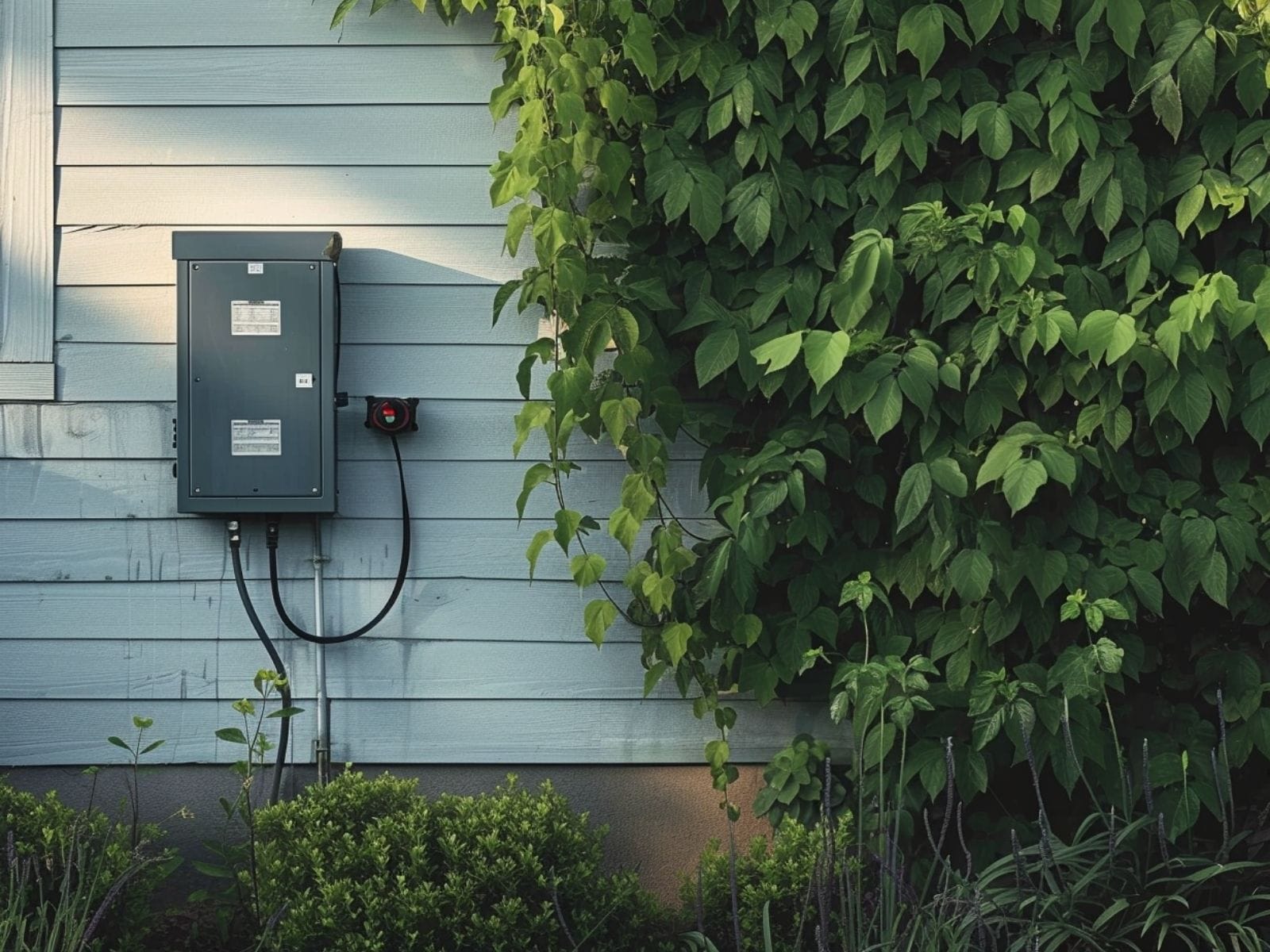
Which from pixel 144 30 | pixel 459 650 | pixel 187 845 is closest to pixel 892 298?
pixel 459 650

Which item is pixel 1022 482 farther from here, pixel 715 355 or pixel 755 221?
pixel 755 221

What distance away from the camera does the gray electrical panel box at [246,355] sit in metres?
3.24

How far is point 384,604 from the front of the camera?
3.42m

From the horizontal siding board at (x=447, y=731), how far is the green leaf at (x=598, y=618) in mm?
289

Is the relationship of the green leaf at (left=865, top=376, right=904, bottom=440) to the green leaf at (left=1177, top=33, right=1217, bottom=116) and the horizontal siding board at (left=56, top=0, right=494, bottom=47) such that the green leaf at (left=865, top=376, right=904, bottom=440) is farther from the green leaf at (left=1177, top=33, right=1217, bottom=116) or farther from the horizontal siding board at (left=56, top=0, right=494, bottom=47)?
the horizontal siding board at (left=56, top=0, right=494, bottom=47)

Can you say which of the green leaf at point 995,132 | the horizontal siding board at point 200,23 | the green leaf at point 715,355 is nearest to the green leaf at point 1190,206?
the green leaf at point 995,132

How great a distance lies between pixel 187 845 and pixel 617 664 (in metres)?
1.23

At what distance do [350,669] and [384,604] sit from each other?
0.20 meters

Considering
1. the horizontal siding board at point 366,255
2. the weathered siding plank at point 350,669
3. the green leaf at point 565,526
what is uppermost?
the horizontal siding board at point 366,255

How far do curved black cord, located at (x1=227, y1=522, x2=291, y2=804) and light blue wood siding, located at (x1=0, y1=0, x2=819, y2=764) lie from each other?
0.17 feet

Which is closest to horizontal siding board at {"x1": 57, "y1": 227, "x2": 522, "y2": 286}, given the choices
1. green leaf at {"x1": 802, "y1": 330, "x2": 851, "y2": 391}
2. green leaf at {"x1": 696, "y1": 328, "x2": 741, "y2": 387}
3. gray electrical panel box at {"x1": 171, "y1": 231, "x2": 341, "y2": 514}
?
gray electrical panel box at {"x1": 171, "y1": 231, "x2": 341, "y2": 514}

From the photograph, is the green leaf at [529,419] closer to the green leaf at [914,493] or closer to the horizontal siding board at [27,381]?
the green leaf at [914,493]

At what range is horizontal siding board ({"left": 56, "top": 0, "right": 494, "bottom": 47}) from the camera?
3.38 metres

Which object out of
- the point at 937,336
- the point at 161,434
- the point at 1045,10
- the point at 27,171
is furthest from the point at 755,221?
the point at 27,171
